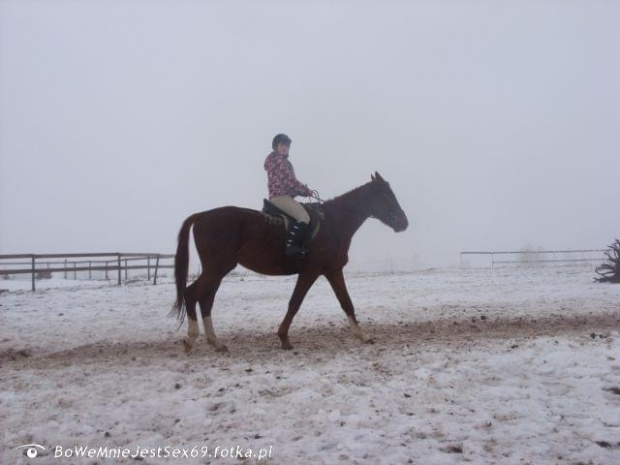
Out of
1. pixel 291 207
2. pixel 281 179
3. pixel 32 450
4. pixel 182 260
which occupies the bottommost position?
pixel 32 450

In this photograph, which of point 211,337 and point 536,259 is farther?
point 536,259

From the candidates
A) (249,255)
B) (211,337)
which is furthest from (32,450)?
(249,255)

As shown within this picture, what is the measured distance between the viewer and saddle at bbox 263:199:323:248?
7.18 meters

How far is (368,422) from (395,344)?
3.03 meters

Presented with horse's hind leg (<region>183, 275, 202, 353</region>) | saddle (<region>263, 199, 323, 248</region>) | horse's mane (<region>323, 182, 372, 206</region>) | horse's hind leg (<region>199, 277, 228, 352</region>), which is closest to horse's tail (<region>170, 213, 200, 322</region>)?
horse's hind leg (<region>183, 275, 202, 353</region>)

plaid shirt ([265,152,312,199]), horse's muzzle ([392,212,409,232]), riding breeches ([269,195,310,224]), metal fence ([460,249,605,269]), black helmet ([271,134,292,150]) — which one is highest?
black helmet ([271,134,292,150])

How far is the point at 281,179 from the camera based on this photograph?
7582 mm

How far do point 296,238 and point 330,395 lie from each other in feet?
9.98

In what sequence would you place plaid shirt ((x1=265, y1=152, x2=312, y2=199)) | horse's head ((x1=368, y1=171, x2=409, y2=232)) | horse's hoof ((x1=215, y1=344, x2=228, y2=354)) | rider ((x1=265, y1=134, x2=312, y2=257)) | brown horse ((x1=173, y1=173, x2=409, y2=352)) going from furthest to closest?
horse's head ((x1=368, y1=171, x2=409, y2=232)) < plaid shirt ((x1=265, y1=152, x2=312, y2=199)) < rider ((x1=265, y1=134, x2=312, y2=257)) < brown horse ((x1=173, y1=173, x2=409, y2=352)) < horse's hoof ((x1=215, y1=344, x2=228, y2=354))

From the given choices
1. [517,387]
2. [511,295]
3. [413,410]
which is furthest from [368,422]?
[511,295]

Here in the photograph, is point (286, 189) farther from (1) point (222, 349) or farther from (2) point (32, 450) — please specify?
(2) point (32, 450)

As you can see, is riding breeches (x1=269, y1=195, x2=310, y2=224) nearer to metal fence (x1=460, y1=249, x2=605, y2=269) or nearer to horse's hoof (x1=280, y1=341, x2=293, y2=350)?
horse's hoof (x1=280, y1=341, x2=293, y2=350)

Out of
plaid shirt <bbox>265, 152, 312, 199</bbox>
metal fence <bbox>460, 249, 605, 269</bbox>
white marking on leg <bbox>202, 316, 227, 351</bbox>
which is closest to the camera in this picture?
white marking on leg <bbox>202, 316, 227, 351</bbox>

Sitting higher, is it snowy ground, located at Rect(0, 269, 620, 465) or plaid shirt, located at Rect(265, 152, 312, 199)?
plaid shirt, located at Rect(265, 152, 312, 199)
